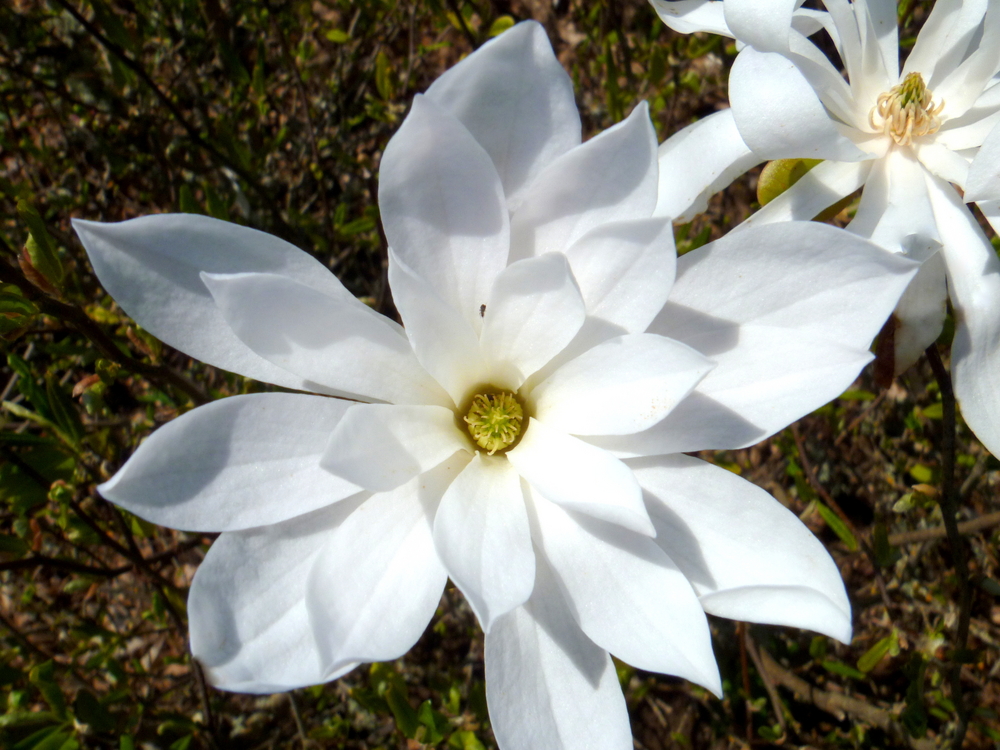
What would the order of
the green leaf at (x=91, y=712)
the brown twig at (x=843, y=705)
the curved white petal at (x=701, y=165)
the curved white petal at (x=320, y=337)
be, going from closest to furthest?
the curved white petal at (x=320, y=337) → the curved white petal at (x=701, y=165) → the green leaf at (x=91, y=712) → the brown twig at (x=843, y=705)

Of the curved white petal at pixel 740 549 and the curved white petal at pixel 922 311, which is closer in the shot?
the curved white petal at pixel 740 549

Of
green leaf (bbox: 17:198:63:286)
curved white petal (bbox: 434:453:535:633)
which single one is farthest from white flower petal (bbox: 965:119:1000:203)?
green leaf (bbox: 17:198:63:286)

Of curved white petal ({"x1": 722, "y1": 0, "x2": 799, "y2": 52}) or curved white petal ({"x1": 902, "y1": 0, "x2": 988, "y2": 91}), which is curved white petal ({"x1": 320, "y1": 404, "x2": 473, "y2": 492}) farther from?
curved white petal ({"x1": 902, "y1": 0, "x2": 988, "y2": 91})

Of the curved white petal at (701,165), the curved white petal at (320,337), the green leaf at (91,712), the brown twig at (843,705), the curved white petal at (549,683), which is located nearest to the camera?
the curved white petal at (320,337)

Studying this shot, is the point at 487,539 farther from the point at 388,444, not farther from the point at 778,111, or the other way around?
the point at 778,111

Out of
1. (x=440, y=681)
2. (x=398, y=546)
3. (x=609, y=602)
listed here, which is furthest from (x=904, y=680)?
(x=398, y=546)

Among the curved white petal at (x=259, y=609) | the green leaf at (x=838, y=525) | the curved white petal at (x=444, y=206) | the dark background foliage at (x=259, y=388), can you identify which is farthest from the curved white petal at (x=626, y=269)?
the green leaf at (x=838, y=525)

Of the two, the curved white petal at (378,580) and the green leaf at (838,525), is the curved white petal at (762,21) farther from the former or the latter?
the green leaf at (838,525)

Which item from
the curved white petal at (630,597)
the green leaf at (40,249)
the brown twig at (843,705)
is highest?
the green leaf at (40,249)

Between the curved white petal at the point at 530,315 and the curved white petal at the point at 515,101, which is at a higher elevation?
the curved white petal at the point at 515,101
